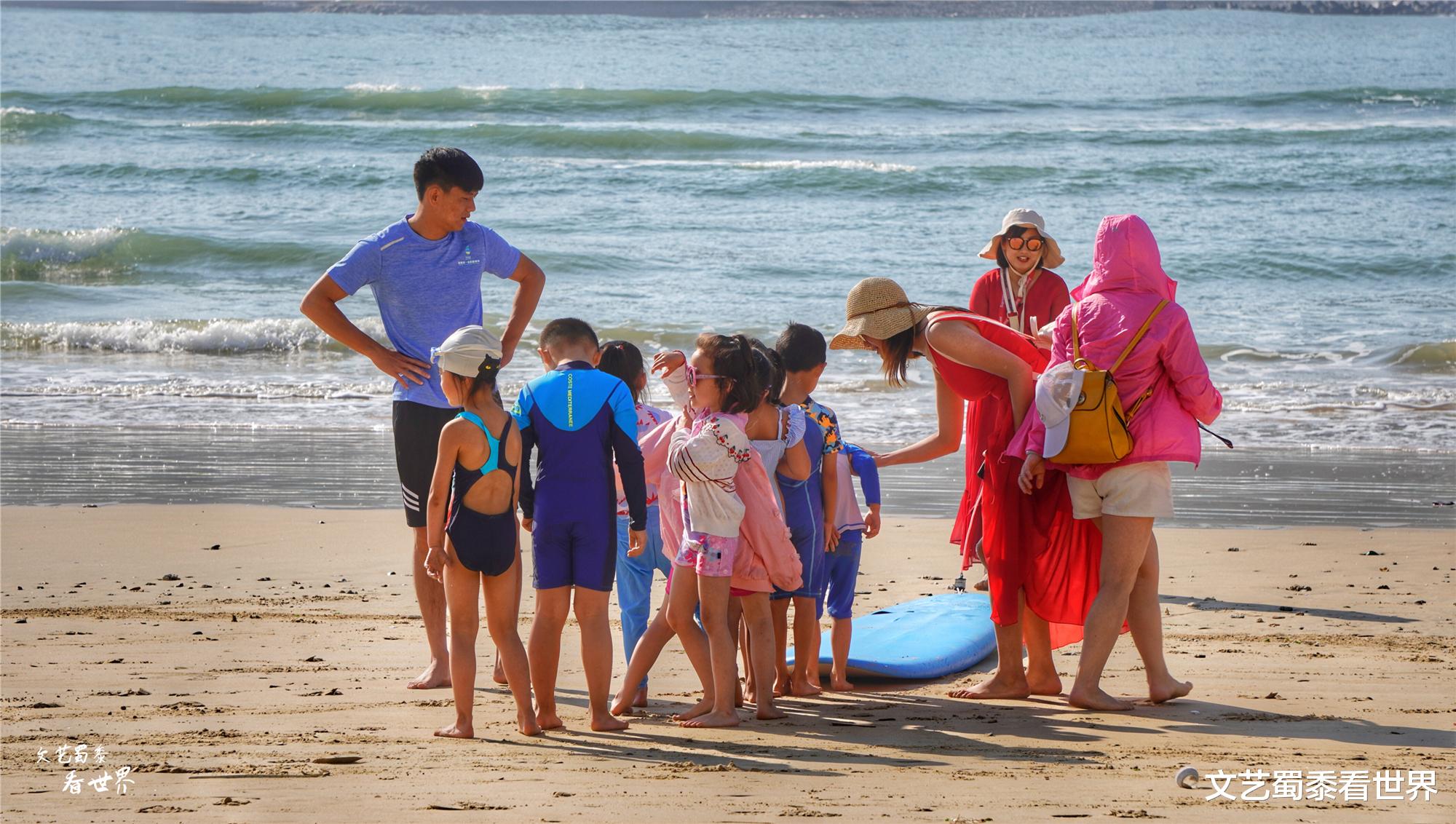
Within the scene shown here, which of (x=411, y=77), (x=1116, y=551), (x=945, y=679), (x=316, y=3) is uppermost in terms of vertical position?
(x=316, y=3)

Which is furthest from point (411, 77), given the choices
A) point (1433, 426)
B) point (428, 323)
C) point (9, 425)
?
point (428, 323)

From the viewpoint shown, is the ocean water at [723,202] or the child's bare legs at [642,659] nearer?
the child's bare legs at [642,659]

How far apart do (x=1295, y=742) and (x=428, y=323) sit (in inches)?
119

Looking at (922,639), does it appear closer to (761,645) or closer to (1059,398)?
(761,645)

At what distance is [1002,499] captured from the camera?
4.48 m

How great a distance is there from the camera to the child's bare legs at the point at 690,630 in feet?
13.9

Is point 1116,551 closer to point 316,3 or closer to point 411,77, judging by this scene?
point 411,77

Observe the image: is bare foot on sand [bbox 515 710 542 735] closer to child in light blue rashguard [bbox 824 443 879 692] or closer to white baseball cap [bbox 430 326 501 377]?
white baseball cap [bbox 430 326 501 377]

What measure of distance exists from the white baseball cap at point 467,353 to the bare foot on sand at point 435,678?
3.92ft

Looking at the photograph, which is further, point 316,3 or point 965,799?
point 316,3

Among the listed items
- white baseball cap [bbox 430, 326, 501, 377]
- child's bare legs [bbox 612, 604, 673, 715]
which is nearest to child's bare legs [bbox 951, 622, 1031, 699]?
child's bare legs [bbox 612, 604, 673, 715]

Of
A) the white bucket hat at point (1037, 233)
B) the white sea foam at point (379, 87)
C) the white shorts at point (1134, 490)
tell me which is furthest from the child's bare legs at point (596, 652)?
the white sea foam at point (379, 87)

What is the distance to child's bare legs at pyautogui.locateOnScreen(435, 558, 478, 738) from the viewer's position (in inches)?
156

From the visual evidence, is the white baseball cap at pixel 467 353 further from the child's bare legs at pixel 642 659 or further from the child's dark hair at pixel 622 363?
the child's bare legs at pixel 642 659
